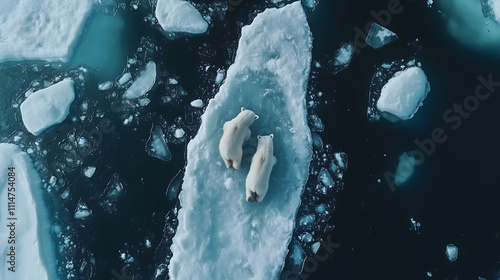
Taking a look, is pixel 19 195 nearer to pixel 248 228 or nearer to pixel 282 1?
pixel 248 228

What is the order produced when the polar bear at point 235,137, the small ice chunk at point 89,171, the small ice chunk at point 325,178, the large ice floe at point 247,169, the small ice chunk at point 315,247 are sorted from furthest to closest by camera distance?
the small ice chunk at point 89,171 < the small ice chunk at point 325,178 < the small ice chunk at point 315,247 < the large ice floe at point 247,169 < the polar bear at point 235,137

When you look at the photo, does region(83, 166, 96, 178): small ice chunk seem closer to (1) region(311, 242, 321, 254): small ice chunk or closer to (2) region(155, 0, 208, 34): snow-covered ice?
(2) region(155, 0, 208, 34): snow-covered ice

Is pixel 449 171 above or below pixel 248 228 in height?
above

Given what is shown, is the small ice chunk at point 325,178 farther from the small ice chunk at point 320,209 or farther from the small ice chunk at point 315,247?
the small ice chunk at point 315,247

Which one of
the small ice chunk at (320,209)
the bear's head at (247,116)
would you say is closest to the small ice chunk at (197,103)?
the bear's head at (247,116)

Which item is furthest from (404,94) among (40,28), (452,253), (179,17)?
(40,28)

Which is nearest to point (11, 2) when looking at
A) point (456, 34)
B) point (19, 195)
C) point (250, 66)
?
point (19, 195)

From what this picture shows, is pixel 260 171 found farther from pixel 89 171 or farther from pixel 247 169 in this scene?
pixel 89 171

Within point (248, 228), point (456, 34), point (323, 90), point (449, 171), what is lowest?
point (248, 228)
